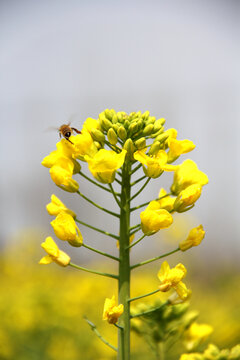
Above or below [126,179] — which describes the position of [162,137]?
above

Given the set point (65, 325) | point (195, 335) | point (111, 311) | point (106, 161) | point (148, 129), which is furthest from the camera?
point (65, 325)

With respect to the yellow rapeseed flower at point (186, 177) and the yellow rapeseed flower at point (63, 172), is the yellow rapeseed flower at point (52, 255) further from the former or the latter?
the yellow rapeseed flower at point (186, 177)

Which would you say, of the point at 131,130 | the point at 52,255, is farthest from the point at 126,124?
the point at 52,255

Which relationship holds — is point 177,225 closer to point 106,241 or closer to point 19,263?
point 19,263

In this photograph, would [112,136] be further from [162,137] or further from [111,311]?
→ [111,311]

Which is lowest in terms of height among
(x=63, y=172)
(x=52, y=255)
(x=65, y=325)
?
(x=65, y=325)

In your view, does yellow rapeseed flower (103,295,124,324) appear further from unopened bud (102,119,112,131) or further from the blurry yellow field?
the blurry yellow field
